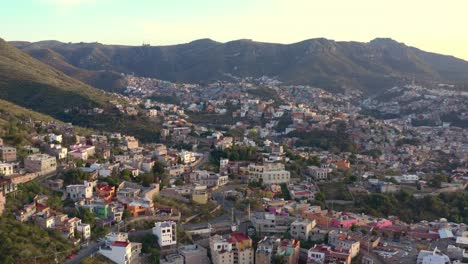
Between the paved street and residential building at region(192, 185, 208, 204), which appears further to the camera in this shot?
residential building at region(192, 185, 208, 204)

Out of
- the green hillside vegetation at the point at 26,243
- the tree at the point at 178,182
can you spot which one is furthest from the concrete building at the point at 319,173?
the green hillside vegetation at the point at 26,243

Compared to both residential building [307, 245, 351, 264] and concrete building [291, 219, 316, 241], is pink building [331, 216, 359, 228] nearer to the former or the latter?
concrete building [291, 219, 316, 241]

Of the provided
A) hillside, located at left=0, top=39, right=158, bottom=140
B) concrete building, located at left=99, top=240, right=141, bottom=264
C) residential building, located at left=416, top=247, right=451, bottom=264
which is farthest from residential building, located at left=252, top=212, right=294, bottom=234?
hillside, located at left=0, top=39, right=158, bottom=140

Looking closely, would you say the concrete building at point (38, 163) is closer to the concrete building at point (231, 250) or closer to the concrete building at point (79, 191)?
the concrete building at point (79, 191)

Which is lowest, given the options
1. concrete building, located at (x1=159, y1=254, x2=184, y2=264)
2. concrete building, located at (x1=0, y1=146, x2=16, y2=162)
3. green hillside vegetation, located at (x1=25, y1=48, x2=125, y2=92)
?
concrete building, located at (x1=159, y1=254, x2=184, y2=264)

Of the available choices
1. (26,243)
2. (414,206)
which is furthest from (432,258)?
(26,243)

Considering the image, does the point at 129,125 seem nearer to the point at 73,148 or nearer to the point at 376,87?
the point at 73,148

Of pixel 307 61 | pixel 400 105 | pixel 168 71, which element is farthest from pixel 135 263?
pixel 168 71
